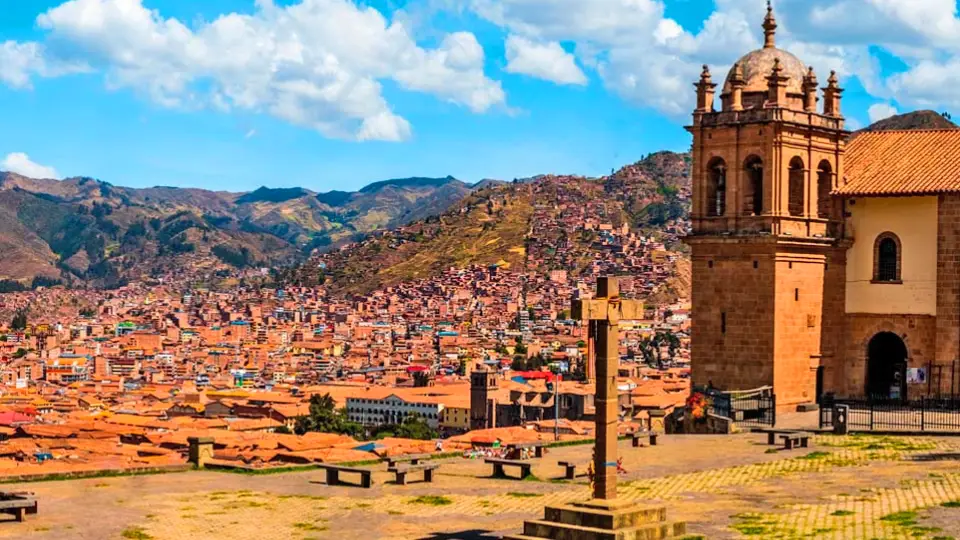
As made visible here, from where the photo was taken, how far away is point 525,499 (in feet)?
55.8

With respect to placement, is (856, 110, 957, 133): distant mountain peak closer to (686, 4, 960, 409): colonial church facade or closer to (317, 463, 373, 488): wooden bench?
(686, 4, 960, 409): colonial church facade

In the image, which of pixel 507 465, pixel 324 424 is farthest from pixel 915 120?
pixel 507 465

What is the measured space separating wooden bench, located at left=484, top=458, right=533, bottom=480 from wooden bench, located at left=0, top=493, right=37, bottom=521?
637 centimetres

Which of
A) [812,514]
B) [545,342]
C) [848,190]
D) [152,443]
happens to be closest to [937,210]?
[848,190]

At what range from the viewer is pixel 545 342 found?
162 m

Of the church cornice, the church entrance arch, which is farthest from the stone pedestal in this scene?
the church entrance arch

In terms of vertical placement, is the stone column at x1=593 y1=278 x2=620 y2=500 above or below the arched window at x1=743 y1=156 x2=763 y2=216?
below

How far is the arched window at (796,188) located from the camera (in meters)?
27.1

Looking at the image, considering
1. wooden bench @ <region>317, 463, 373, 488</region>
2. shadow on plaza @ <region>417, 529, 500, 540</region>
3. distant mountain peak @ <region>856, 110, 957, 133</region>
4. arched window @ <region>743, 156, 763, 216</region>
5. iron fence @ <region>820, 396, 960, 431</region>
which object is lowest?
shadow on plaza @ <region>417, 529, 500, 540</region>

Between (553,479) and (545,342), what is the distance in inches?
5659

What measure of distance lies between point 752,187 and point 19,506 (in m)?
16.2

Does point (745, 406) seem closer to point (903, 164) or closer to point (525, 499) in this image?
point (903, 164)

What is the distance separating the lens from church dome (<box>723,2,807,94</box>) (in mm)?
27312

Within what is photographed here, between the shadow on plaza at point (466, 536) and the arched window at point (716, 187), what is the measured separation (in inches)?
559
